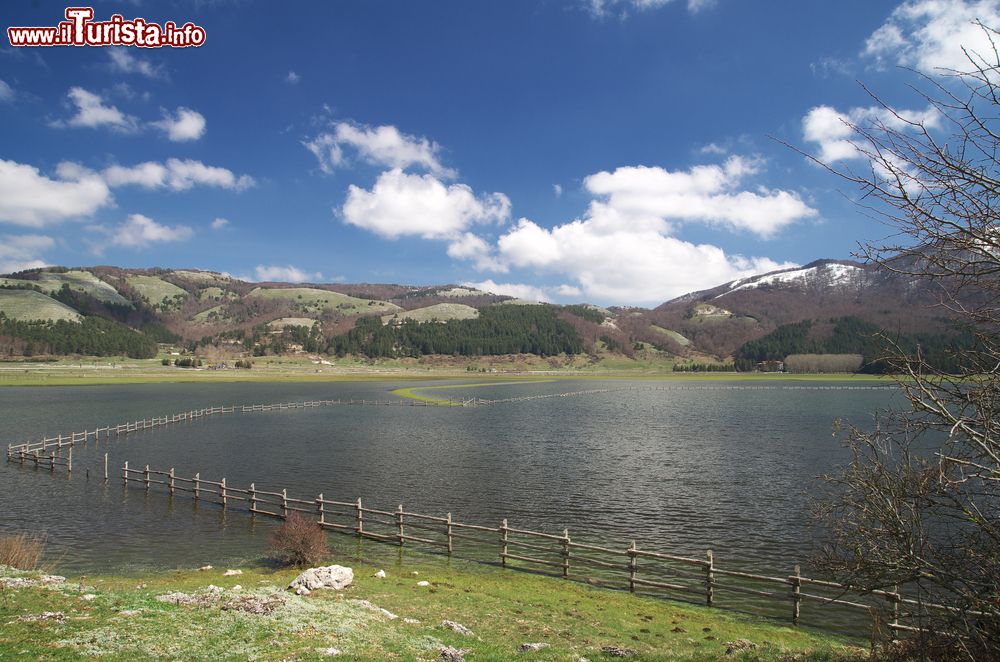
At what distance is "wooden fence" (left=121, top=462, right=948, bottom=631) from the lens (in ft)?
62.9

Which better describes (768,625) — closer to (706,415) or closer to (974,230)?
(974,230)

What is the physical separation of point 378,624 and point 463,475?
27.5 metres

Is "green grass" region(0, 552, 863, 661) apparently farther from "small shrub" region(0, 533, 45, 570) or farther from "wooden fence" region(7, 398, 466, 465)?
"wooden fence" region(7, 398, 466, 465)

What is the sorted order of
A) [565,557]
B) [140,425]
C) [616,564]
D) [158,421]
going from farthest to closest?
1. [158,421]
2. [140,425]
3. [616,564]
4. [565,557]

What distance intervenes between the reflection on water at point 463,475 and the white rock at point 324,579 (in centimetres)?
771

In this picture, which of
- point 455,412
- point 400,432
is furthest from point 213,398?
point 400,432

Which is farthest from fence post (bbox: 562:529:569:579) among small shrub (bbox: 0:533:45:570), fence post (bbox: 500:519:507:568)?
small shrub (bbox: 0:533:45:570)

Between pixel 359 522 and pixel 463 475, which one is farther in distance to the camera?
pixel 463 475

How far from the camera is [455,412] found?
295 feet

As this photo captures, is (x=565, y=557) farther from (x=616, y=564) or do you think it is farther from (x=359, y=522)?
(x=359, y=522)

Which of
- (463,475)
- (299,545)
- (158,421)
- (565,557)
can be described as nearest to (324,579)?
(299,545)

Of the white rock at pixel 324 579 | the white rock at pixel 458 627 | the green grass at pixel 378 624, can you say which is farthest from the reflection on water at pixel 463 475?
the white rock at pixel 458 627

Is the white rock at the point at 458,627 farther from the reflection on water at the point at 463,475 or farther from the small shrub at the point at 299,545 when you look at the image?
the reflection on water at the point at 463,475

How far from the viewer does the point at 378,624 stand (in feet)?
50.3
